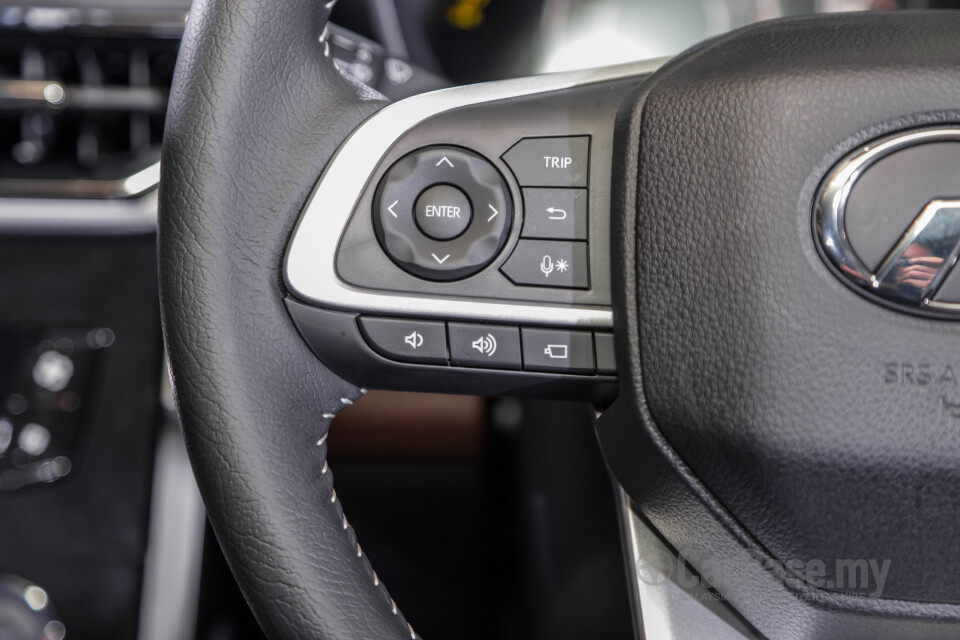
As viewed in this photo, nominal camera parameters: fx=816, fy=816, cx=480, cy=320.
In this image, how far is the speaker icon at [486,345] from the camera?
564mm

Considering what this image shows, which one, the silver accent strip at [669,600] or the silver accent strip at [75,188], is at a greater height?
the silver accent strip at [75,188]

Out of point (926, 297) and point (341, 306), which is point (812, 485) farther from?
point (341, 306)

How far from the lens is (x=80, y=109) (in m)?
0.98

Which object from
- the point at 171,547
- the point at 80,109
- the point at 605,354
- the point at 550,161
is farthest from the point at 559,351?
the point at 80,109

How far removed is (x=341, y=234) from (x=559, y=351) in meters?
0.17

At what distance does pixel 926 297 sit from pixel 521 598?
0.83 metres

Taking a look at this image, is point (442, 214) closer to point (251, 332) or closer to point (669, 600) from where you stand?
point (251, 332)

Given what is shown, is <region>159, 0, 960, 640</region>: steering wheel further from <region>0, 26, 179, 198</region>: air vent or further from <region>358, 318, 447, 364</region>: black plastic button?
<region>0, 26, 179, 198</region>: air vent

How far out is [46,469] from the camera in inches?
39.4

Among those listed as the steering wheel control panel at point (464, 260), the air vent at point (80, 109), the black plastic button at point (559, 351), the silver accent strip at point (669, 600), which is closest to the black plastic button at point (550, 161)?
Result: the steering wheel control panel at point (464, 260)

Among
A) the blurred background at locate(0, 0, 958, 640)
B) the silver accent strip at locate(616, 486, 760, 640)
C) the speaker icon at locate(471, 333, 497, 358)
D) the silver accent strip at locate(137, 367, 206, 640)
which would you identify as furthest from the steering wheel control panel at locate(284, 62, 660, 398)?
the silver accent strip at locate(137, 367, 206, 640)

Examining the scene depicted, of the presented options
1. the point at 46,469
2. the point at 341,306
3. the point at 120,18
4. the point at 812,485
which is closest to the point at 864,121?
the point at 812,485

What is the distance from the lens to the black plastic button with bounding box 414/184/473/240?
0.57 m

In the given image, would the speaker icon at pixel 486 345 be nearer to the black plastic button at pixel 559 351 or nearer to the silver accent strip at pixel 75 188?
the black plastic button at pixel 559 351
